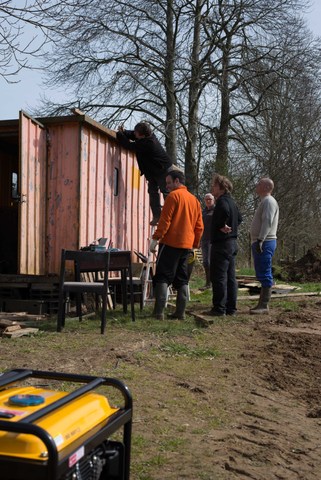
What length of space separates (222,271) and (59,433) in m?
6.93

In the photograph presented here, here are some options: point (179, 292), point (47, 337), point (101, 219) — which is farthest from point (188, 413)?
point (101, 219)

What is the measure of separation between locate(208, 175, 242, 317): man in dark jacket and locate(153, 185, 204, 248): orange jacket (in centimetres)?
64

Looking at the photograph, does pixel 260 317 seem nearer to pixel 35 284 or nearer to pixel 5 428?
pixel 35 284

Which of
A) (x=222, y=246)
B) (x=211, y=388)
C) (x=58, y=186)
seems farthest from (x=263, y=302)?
(x=211, y=388)

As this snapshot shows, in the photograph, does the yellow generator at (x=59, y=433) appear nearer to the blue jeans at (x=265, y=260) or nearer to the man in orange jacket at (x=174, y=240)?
the man in orange jacket at (x=174, y=240)

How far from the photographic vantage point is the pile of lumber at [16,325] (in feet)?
23.7

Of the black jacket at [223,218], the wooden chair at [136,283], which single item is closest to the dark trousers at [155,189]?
the wooden chair at [136,283]

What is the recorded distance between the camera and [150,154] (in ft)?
33.9

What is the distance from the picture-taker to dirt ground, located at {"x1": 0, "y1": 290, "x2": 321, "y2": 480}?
363cm

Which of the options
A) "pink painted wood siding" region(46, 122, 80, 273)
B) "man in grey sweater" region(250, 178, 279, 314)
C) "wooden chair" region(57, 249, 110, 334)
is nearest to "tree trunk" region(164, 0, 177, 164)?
"pink painted wood siding" region(46, 122, 80, 273)

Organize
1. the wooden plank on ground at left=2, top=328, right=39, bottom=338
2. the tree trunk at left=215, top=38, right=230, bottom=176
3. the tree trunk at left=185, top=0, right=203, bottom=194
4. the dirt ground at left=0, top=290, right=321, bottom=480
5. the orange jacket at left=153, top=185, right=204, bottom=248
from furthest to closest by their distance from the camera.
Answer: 1. the tree trunk at left=215, top=38, right=230, bottom=176
2. the tree trunk at left=185, top=0, right=203, bottom=194
3. the orange jacket at left=153, top=185, right=204, bottom=248
4. the wooden plank on ground at left=2, top=328, right=39, bottom=338
5. the dirt ground at left=0, top=290, right=321, bottom=480

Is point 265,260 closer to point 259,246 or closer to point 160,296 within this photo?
point 259,246

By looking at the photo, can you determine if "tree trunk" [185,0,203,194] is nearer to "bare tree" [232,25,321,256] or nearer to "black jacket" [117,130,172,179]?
"bare tree" [232,25,321,256]

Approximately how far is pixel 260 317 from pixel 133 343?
3.31m
